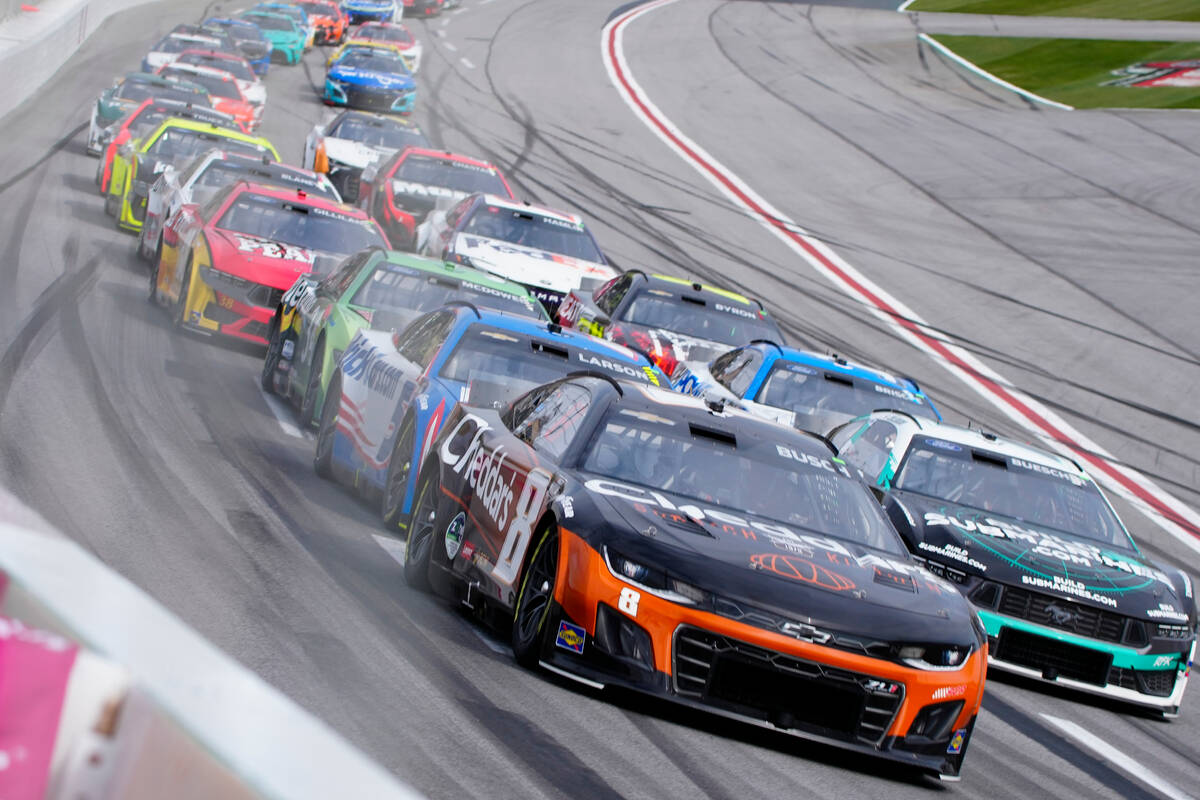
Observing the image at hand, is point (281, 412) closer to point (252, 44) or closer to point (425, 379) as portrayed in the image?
point (425, 379)

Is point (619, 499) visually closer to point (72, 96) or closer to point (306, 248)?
point (306, 248)

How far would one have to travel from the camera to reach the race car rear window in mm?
14914

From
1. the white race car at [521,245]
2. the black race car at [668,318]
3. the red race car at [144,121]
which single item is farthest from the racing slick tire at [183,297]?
the red race car at [144,121]

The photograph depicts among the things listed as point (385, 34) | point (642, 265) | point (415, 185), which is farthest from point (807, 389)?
point (385, 34)

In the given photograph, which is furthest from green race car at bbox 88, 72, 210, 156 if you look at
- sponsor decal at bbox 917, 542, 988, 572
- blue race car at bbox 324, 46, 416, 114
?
sponsor decal at bbox 917, 542, 988, 572

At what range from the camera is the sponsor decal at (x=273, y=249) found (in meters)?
16.8

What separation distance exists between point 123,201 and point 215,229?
6.84 meters

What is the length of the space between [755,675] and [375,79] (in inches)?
1372

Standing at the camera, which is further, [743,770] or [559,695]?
[559,695]

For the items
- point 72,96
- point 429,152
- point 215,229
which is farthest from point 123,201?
point 72,96

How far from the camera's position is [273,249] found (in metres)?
17.0

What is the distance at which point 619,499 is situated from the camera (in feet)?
25.2

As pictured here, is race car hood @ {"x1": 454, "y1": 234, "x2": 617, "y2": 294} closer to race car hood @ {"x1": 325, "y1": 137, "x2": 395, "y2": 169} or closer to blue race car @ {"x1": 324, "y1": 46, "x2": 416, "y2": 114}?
race car hood @ {"x1": 325, "y1": 137, "x2": 395, "y2": 169}

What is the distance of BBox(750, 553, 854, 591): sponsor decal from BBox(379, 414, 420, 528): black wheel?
10.7 feet
